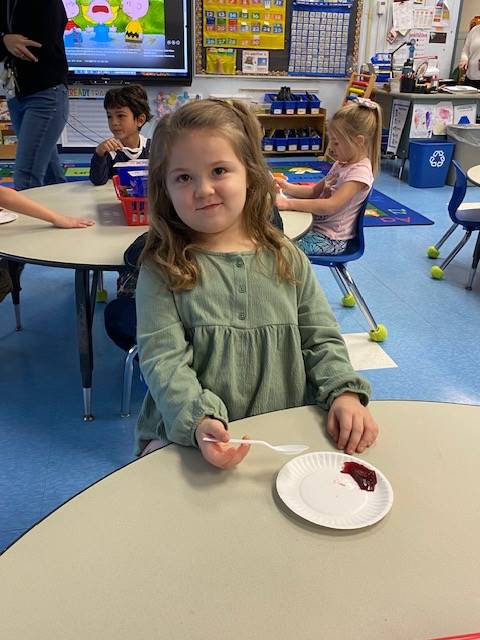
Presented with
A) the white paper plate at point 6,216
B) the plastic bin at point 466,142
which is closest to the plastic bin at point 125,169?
the white paper plate at point 6,216

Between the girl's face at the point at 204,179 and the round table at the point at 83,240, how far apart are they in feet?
2.16

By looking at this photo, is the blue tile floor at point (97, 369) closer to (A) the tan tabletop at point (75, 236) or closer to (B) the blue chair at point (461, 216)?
(B) the blue chair at point (461, 216)

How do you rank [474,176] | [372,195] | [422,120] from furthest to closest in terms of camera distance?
[422,120], [372,195], [474,176]

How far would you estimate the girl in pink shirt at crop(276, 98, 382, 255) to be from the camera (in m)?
2.24

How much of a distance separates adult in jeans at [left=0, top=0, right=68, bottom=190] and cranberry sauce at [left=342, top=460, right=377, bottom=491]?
246 cm

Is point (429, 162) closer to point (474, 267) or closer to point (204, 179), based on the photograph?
point (474, 267)

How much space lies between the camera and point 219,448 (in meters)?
0.74

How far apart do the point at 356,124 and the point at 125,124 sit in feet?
3.47

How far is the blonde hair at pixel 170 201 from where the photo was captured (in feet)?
3.09

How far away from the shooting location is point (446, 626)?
Answer: 0.54m

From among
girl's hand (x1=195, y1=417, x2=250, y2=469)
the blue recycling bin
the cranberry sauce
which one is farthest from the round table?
the blue recycling bin

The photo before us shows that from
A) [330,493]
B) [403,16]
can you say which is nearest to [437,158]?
[403,16]

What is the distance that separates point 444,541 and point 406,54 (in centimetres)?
693

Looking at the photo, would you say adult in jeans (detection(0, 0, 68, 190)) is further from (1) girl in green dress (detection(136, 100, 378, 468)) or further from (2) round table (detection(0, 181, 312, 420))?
(1) girl in green dress (detection(136, 100, 378, 468))
